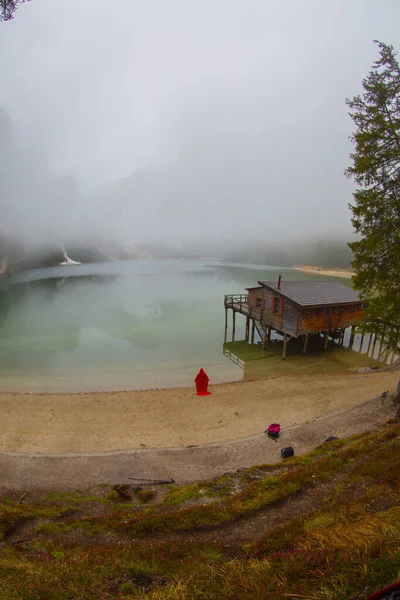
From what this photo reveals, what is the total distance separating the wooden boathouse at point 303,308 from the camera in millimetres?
31703

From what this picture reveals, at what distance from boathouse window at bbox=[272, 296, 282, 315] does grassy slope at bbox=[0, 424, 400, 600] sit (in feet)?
73.3

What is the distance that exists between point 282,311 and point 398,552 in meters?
30.1

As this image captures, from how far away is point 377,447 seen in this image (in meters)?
10.1

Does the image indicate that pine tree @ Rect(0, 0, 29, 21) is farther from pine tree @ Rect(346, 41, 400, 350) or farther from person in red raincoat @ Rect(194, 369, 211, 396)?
person in red raincoat @ Rect(194, 369, 211, 396)

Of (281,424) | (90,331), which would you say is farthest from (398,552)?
(90,331)

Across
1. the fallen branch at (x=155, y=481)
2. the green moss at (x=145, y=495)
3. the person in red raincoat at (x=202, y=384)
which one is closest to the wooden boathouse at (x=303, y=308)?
the person in red raincoat at (x=202, y=384)

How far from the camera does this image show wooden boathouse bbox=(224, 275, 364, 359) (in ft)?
104

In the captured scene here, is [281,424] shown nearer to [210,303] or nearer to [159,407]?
[159,407]

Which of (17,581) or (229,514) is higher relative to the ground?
(17,581)

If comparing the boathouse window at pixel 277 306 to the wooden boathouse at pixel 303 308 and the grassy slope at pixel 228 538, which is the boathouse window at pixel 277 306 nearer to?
the wooden boathouse at pixel 303 308

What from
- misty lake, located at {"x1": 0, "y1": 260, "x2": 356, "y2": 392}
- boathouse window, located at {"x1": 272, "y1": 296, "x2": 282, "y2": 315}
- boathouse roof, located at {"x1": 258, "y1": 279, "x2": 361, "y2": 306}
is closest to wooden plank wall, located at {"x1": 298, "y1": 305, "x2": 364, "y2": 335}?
boathouse roof, located at {"x1": 258, "y1": 279, "x2": 361, "y2": 306}

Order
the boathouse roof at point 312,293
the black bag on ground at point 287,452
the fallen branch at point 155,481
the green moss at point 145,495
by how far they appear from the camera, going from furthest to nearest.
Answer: the boathouse roof at point 312,293 → the black bag on ground at point 287,452 → the fallen branch at point 155,481 → the green moss at point 145,495

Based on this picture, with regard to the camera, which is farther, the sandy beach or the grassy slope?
the sandy beach

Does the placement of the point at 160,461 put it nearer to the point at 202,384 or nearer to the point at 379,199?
the point at 202,384
